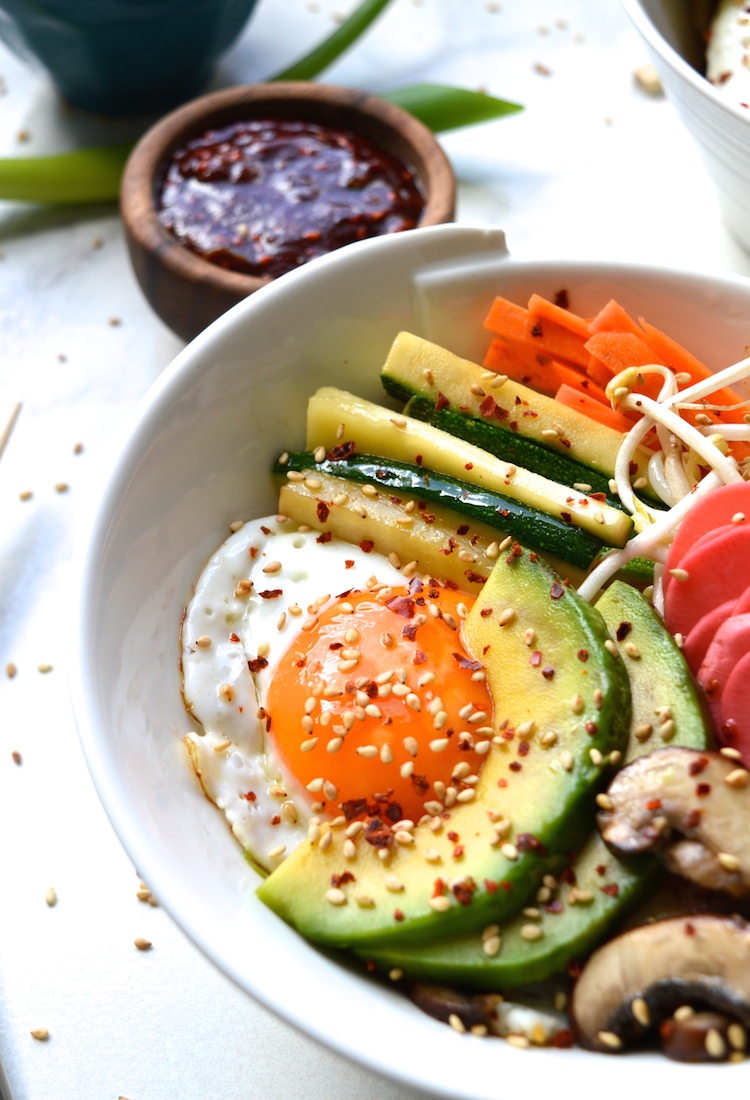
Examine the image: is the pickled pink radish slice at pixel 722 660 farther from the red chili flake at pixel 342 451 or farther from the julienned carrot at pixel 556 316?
the red chili flake at pixel 342 451

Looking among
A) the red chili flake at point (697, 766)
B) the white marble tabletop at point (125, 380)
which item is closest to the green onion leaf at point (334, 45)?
the white marble tabletop at point (125, 380)

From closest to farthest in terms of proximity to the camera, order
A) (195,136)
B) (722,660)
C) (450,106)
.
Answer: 1. (722,660)
2. (195,136)
3. (450,106)

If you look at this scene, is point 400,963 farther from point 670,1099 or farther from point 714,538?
point 714,538

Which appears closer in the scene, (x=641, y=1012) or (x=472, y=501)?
(x=641, y=1012)

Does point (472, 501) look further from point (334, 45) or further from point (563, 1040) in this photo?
point (334, 45)

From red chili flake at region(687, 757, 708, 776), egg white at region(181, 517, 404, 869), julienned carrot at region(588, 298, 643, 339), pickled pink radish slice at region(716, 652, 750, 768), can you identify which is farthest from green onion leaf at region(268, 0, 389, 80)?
red chili flake at region(687, 757, 708, 776)

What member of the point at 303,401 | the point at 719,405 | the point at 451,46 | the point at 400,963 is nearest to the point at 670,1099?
the point at 400,963

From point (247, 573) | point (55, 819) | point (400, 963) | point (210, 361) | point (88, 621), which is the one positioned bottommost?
point (55, 819)

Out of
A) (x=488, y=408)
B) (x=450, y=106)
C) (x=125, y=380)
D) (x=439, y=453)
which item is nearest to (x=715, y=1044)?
(x=439, y=453)
